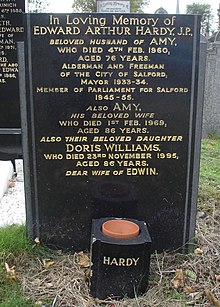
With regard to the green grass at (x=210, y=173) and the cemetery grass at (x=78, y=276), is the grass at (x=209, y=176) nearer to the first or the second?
the green grass at (x=210, y=173)

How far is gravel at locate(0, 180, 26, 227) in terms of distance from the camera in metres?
3.20

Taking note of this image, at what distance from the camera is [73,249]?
9.39 ft

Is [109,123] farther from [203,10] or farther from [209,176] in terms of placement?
[203,10]

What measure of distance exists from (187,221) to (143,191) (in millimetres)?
370

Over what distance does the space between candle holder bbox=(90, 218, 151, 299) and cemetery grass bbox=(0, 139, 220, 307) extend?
0.19ft

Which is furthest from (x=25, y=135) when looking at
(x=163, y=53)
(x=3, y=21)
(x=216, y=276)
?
(x=3, y=21)

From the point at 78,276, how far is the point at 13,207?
1129 mm

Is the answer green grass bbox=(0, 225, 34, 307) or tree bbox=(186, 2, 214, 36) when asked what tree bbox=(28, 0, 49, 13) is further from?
tree bbox=(186, 2, 214, 36)

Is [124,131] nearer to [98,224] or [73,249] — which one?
[98,224]

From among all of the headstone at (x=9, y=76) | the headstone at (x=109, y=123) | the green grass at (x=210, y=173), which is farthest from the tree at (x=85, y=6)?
the headstone at (x=109, y=123)

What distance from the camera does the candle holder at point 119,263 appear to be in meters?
2.30

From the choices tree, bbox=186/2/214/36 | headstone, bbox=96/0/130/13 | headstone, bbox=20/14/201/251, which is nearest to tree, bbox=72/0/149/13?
tree, bbox=186/2/214/36

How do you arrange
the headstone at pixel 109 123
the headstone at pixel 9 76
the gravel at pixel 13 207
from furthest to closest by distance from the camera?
the headstone at pixel 9 76
the gravel at pixel 13 207
the headstone at pixel 109 123

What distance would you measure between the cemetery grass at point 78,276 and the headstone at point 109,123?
13 cm
